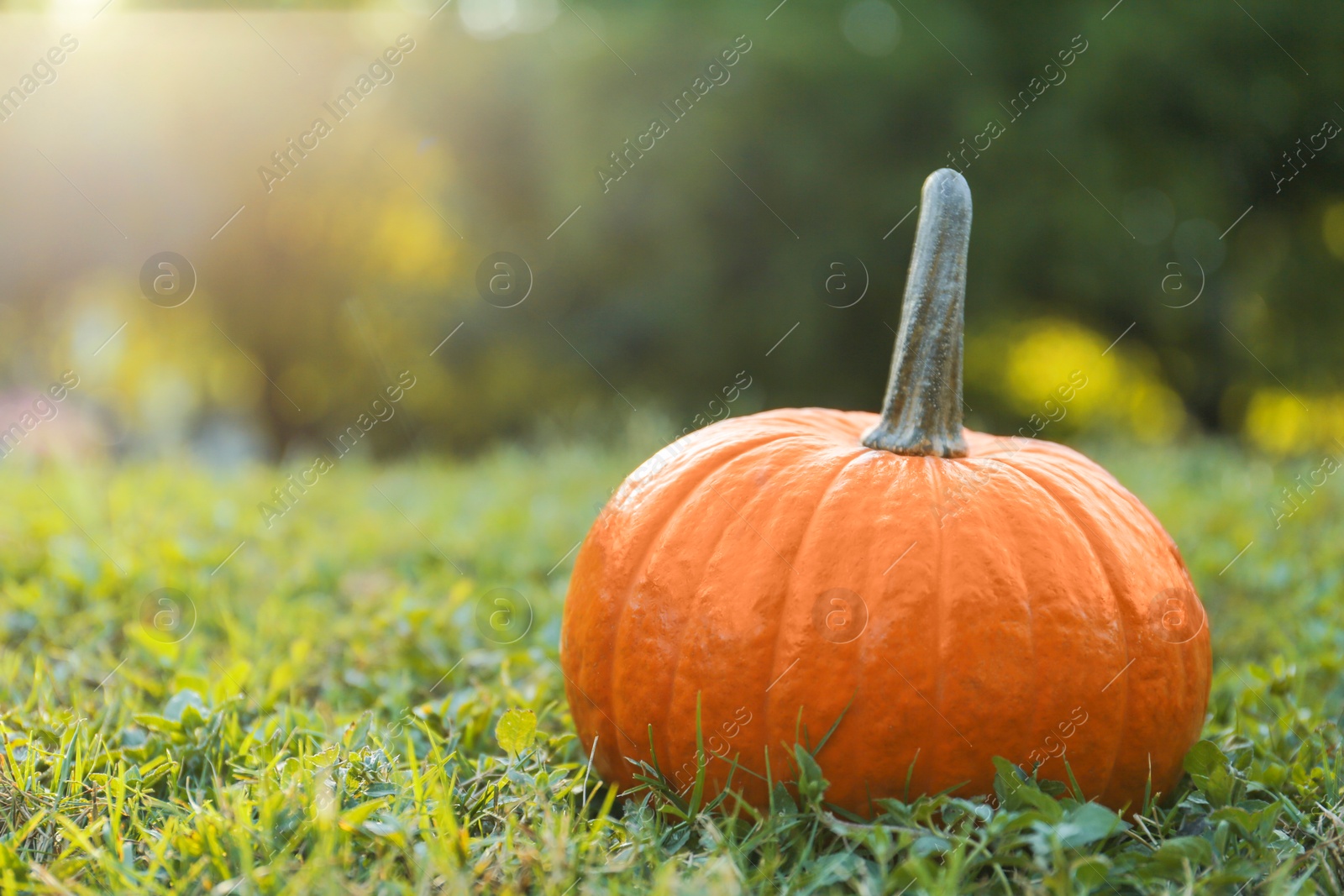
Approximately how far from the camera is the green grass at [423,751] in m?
1.29

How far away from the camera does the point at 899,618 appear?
1.45 m

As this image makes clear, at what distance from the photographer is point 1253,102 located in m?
6.77

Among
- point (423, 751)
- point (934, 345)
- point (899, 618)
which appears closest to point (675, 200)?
point (934, 345)

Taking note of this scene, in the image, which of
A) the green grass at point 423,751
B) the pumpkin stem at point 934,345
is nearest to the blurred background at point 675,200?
the green grass at point 423,751

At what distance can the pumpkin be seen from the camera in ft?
4.75

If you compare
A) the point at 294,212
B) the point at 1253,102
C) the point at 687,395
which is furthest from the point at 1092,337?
the point at 294,212

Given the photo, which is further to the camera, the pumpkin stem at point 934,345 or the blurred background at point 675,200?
the blurred background at point 675,200

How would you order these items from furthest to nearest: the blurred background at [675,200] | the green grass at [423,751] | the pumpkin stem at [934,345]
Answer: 1. the blurred background at [675,200]
2. the pumpkin stem at [934,345]
3. the green grass at [423,751]

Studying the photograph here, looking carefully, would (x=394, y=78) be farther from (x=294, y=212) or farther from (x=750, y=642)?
(x=750, y=642)

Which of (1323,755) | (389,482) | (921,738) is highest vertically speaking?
(389,482)

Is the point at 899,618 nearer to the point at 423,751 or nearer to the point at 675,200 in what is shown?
the point at 423,751

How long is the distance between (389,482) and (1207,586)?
327 cm

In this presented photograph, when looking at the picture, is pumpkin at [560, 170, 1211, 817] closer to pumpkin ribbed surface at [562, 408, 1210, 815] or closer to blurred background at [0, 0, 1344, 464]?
pumpkin ribbed surface at [562, 408, 1210, 815]

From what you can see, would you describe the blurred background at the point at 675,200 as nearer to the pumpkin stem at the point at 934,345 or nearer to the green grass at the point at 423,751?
the green grass at the point at 423,751
